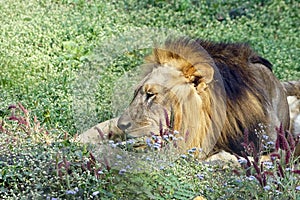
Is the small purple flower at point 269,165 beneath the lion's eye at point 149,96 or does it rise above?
beneath

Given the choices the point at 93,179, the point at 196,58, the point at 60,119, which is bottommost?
the point at 60,119

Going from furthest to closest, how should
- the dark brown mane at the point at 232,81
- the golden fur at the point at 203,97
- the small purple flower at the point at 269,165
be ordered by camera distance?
1. the dark brown mane at the point at 232,81
2. the golden fur at the point at 203,97
3. the small purple flower at the point at 269,165

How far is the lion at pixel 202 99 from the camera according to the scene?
527cm

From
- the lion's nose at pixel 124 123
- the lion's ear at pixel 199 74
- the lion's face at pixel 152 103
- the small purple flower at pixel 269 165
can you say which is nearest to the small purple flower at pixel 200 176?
the small purple flower at pixel 269 165

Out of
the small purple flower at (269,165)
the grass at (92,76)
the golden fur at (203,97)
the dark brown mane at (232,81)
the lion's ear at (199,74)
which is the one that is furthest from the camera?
the dark brown mane at (232,81)

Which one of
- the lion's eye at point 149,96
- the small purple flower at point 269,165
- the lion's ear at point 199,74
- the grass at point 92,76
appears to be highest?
the lion's ear at point 199,74

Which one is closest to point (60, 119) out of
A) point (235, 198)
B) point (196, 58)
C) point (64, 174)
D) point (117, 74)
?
point (117, 74)

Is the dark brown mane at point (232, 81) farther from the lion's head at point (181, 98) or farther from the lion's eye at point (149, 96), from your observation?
the lion's eye at point (149, 96)

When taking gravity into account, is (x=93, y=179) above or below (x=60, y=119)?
above

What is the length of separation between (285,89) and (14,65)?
8.61ft

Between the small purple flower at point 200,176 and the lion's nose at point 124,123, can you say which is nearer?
the small purple flower at point 200,176

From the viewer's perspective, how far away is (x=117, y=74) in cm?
749

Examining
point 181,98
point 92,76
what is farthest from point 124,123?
point 92,76

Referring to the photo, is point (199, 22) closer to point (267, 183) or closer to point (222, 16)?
point (222, 16)
